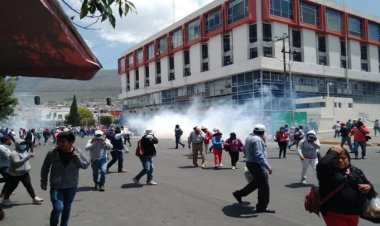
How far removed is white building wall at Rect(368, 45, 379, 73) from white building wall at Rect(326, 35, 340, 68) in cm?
849

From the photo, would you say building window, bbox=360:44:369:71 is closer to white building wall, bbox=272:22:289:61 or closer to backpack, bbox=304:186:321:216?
white building wall, bbox=272:22:289:61

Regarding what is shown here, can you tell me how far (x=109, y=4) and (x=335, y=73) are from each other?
174 ft

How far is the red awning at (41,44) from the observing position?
2.59m

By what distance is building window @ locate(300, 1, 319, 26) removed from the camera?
48719 mm

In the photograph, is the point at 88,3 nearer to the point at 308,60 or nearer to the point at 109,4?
the point at 109,4

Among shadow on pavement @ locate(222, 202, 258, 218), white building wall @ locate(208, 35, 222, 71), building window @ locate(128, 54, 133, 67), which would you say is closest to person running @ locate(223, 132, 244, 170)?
shadow on pavement @ locate(222, 202, 258, 218)

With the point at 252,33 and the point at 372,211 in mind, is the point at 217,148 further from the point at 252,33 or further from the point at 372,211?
the point at 252,33

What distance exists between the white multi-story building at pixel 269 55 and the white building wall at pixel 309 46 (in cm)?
13

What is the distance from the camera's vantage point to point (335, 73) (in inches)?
2042

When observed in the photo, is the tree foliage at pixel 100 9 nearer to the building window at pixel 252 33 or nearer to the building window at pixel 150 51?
the building window at pixel 252 33

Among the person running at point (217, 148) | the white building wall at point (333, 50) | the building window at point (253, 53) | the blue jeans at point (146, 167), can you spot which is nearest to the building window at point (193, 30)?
the building window at point (253, 53)

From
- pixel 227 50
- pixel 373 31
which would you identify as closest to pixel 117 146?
pixel 227 50

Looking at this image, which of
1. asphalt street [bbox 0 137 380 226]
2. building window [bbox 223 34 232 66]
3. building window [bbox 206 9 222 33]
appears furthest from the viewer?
building window [bbox 206 9 222 33]

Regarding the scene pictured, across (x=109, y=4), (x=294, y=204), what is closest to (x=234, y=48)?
(x=294, y=204)
